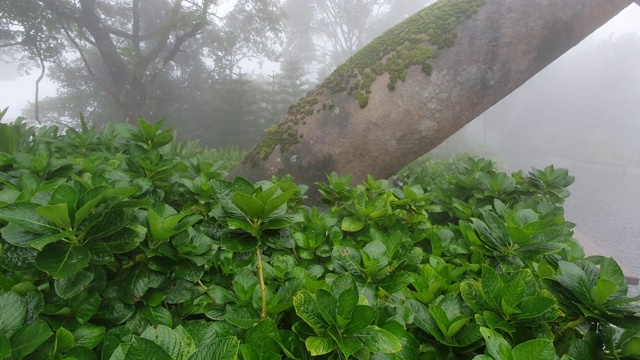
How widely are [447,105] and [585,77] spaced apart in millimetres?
50403

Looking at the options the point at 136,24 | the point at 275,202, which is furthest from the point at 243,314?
the point at 136,24

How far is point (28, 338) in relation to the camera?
0.64 m

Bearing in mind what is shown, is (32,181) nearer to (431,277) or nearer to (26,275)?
(26,275)

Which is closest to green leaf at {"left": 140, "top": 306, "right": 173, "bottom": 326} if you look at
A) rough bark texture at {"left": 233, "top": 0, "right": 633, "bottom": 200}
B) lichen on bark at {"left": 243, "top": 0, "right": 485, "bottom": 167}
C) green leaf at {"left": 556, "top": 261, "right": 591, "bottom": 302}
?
green leaf at {"left": 556, "top": 261, "right": 591, "bottom": 302}

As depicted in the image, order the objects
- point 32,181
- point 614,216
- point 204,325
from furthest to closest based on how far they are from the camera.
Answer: point 614,216 → point 32,181 → point 204,325

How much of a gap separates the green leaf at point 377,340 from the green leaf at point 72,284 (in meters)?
0.67

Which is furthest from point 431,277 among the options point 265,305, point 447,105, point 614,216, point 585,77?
point 585,77

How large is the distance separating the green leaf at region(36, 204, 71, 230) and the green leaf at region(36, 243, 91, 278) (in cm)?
5

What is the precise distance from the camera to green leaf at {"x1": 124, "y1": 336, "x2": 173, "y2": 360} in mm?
485

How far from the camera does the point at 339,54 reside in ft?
104

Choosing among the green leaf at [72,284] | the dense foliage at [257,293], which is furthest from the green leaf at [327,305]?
the green leaf at [72,284]

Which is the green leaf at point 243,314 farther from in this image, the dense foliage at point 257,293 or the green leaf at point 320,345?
the green leaf at point 320,345

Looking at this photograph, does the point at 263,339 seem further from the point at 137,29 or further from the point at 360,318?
the point at 137,29

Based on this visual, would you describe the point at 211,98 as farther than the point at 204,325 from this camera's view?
Yes
